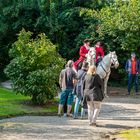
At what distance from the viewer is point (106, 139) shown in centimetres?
1298

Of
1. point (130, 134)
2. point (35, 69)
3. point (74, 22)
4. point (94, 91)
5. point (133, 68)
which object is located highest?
point (74, 22)

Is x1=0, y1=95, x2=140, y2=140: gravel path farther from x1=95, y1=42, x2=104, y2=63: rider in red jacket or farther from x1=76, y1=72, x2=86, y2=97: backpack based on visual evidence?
x1=95, y1=42, x2=104, y2=63: rider in red jacket

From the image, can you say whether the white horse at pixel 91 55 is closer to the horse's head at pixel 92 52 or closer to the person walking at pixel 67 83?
the horse's head at pixel 92 52

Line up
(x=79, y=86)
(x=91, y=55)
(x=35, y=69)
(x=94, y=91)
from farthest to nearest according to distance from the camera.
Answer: (x=91, y=55) < (x=35, y=69) < (x=79, y=86) < (x=94, y=91)

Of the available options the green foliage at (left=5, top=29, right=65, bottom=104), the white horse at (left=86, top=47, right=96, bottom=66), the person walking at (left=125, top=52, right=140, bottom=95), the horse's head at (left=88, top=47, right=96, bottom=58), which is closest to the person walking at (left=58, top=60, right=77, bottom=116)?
the green foliage at (left=5, top=29, right=65, bottom=104)

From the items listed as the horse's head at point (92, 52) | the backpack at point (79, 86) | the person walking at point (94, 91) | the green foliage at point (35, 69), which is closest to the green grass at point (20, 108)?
the green foliage at point (35, 69)

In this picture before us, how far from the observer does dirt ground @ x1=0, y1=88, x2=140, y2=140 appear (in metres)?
13.1

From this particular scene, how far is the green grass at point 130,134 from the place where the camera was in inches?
516

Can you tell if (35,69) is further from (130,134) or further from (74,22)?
(74,22)

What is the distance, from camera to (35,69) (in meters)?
19.7

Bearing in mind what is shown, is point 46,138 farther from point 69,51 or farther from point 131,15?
point 69,51

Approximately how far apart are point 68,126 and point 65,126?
0.33ft

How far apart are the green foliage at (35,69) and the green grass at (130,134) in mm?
5635

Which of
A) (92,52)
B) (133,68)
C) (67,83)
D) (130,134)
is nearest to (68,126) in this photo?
(130,134)
